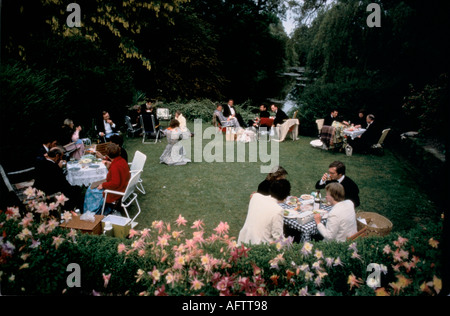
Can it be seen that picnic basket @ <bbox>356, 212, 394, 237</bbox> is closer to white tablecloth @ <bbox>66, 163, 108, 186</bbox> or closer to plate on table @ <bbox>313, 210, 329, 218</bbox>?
plate on table @ <bbox>313, 210, 329, 218</bbox>

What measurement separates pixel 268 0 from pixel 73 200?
27.3 m

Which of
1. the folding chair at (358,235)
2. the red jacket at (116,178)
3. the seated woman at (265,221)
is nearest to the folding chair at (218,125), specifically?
the red jacket at (116,178)

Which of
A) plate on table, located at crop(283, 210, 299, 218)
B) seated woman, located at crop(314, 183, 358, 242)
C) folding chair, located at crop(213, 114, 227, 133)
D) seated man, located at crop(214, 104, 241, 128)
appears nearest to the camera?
seated woman, located at crop(314, 183, 358, 242)

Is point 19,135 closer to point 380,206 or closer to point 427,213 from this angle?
point 380,206

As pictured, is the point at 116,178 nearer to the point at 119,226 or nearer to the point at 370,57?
the point at 119,226

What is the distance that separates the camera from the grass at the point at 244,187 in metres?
6.29

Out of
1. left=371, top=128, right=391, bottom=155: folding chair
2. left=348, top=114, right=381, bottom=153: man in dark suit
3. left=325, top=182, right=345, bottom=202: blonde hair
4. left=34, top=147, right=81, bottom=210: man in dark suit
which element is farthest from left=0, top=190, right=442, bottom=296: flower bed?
left=371, top=128, right=391, bottom=155: folding chair

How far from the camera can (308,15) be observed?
48.0ft

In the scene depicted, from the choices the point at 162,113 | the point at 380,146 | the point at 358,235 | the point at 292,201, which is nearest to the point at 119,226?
the point at 292,201

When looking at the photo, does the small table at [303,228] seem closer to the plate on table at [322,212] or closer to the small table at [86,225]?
the plate on table at [322,212]

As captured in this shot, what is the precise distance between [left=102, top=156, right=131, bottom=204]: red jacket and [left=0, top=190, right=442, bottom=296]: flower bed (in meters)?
1.99

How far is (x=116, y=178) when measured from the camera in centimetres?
557

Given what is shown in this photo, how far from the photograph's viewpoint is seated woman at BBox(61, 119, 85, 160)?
311 inches
